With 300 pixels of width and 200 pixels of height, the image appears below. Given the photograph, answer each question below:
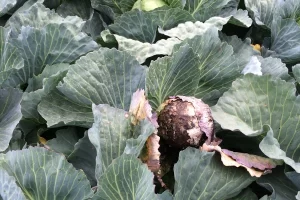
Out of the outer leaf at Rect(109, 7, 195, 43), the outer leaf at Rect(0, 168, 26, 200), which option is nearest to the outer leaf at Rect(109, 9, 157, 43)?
the outer leaf at Rect(109, 7, 195, 43)

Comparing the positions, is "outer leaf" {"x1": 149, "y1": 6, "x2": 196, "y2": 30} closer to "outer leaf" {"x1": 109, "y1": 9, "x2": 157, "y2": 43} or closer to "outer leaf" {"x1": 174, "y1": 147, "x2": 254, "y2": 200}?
"outer leaf" {"x1": 109, "y1": 9, "x2": 157, "y2": 43}

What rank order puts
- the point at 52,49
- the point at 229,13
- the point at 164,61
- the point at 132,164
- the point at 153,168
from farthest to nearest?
the point at 229,13 → the point at 52,49 → the point at 164,61 → the point at 153,168 → the point at 132,164

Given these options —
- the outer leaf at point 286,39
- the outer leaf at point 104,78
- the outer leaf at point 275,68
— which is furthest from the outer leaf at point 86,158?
the outer leaf at point 286,39

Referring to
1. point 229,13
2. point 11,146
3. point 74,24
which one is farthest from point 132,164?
point 229,13

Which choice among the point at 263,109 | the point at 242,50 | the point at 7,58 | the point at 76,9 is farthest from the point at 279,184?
the point at 76,9

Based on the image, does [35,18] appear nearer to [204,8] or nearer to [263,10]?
[204,8]

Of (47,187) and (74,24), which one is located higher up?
(74,24)

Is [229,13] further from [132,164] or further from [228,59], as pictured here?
[132,164]

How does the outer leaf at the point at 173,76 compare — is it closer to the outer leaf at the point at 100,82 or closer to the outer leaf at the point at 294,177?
the outer leaf at the point at 100,82
